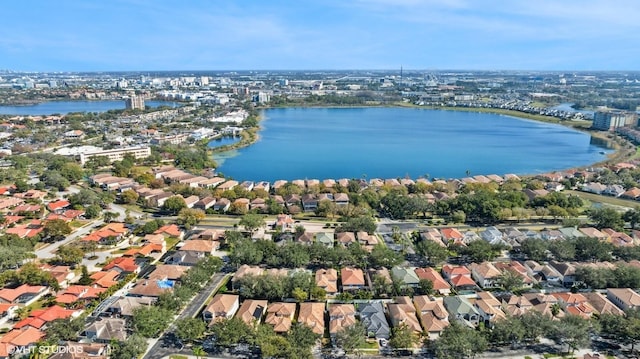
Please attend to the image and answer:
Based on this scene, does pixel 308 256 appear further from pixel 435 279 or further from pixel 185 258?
pixel 185 258

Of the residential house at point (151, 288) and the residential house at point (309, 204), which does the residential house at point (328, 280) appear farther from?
the residential house at point (309, 204)

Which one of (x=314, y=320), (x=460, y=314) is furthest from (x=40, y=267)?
(x=460, y=314)

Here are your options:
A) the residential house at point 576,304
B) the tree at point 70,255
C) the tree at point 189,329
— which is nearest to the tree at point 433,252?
the residential house at point 576,304

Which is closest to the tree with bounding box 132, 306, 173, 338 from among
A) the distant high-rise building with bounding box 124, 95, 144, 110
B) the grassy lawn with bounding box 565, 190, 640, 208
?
the grassy lawn with bounding box 565, 190, 640, 208

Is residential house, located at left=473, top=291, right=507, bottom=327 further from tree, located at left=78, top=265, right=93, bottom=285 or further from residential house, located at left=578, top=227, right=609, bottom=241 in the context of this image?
tree, located at left=78, top=265, right=93, bottom=285

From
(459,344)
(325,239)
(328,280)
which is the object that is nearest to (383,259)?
(328,280)

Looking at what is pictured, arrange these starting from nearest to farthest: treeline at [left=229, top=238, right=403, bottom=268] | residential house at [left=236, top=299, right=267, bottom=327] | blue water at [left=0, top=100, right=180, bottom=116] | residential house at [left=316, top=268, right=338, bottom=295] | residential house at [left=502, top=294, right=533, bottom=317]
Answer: residential house at [left=236, top=299, right=267, bottom=327] → residential house at [left=502, top=294, right=533, bottom=317] → residential house at [left=316, top=268, right=338, bottom=295] → treeline at [left=229, top=238, right=403, bottom=268] → blue water at [left=0, top=100, right=180, bottom=116]
